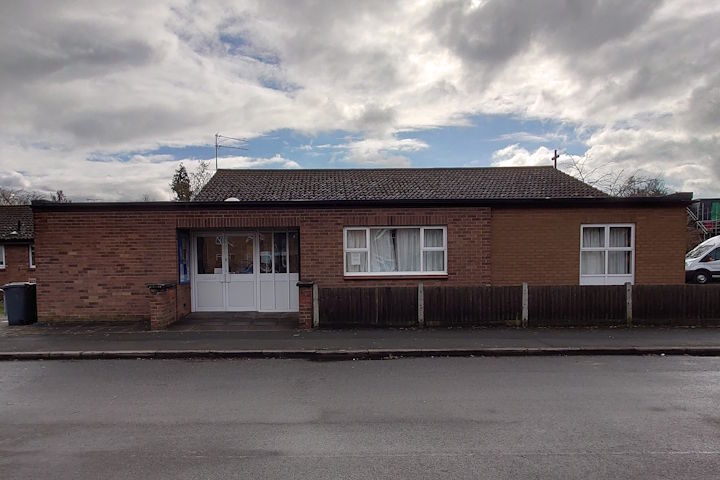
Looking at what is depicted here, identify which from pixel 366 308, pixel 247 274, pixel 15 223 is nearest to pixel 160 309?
pixel 247 274

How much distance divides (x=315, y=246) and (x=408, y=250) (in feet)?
7.48

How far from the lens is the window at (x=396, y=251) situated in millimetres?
11379

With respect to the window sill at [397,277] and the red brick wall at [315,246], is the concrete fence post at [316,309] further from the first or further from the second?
the window sill at [397,277]

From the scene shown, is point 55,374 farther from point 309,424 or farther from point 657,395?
point 657,395

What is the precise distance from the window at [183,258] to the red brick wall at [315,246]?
227 millimetres

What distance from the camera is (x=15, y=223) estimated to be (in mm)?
24922

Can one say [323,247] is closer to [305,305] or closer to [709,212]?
[305,305]

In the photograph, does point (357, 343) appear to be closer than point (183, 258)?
Yes

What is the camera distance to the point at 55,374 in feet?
23.5

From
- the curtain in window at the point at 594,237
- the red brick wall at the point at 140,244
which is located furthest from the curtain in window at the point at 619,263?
the red brick wall at the point at 140,244

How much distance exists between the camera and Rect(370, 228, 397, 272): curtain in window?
11.5 meters

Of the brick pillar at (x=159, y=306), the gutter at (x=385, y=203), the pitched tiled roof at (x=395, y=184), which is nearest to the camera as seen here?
the brick pillar at (x=159, y=306)

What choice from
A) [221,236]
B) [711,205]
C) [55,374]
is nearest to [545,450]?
[55,374]

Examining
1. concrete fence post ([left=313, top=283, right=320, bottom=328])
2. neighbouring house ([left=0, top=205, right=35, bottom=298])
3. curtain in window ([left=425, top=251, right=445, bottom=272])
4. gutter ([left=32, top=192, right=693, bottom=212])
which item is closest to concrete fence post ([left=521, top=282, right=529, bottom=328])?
curtain in window ([left=425, top=251, right=445, bottom=272])
